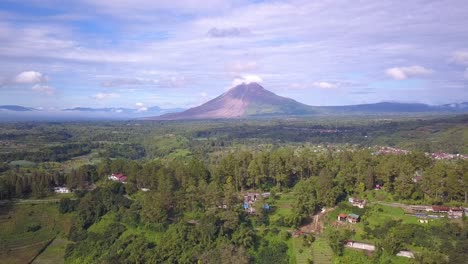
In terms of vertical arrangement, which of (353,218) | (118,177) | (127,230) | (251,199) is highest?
(118,177)

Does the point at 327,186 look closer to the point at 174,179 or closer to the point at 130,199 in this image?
the point at 174,179

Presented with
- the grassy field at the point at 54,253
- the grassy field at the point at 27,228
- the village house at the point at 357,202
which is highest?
the village house at the point at 357,202

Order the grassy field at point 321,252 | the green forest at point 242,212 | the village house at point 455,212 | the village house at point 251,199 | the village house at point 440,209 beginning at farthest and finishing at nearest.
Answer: the village house at point 251,199, the village house at point 440,209, the village house at point 455,212, the green forest at point 242,212, the grassy field at point 321,252

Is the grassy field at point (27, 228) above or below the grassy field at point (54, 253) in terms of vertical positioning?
above

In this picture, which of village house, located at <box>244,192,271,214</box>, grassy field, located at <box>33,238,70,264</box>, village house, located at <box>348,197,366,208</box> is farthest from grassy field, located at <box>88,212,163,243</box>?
village house, located at <box>348,197,366,208</box>

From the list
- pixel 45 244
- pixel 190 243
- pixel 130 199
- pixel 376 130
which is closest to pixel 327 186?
pixel 190 243

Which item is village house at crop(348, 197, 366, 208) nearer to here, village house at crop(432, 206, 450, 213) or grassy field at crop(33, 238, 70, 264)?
village house at crop(432, 206, 450, 213)

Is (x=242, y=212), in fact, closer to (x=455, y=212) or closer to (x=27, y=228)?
(x=455, y=212)

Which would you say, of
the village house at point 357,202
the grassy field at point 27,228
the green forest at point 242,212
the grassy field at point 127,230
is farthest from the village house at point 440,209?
the grassy field at point 27,228

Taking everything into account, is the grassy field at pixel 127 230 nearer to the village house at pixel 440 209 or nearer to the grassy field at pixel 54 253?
the grassy field at pixel 54 253

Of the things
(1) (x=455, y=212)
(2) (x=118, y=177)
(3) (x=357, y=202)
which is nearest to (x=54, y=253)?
(2) (x=118, y=177)
